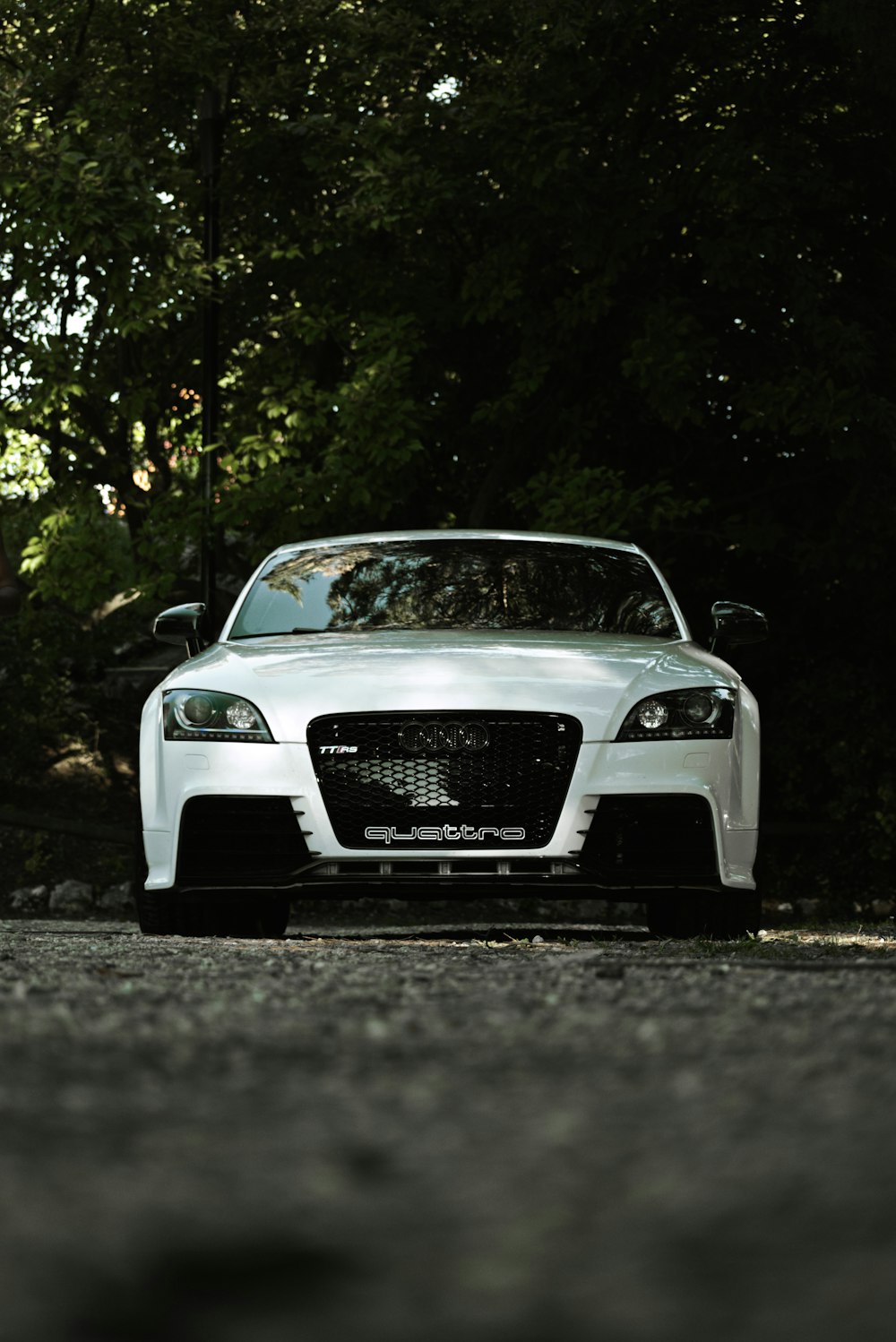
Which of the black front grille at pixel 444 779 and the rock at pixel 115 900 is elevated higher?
the black front grille at pixel 444 779

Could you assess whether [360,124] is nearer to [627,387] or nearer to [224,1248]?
[627,387]

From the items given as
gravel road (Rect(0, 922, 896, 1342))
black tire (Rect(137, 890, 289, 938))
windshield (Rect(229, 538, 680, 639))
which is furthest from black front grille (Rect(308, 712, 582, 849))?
gravel road (Rect(0, 922, 896, 1342))

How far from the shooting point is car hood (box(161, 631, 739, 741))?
6469 mm

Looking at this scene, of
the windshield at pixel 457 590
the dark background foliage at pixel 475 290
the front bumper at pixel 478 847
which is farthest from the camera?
the dark background foliage at pixel 475 290

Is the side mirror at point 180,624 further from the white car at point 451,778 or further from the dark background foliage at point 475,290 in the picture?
the dark background foliage at point 475,290

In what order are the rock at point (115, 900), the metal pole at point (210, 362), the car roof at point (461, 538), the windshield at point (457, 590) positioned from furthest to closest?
the rock at point (115, 900) → the metal pole at point (210, 362) → the car roof at point (461, 538) → the windshield at point (457, 590)

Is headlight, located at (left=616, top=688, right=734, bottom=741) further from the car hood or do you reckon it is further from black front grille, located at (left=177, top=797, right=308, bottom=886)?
black front grille, located at (left=177, top=797, right=308, bottom=886)

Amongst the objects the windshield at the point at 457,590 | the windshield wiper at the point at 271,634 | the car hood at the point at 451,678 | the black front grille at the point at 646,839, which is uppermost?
the windshield at the point at 457,590

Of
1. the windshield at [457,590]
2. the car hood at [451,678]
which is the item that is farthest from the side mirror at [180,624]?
the car hood at [451,678]

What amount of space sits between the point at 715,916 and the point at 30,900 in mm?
8434

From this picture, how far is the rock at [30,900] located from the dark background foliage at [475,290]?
2.72 metres

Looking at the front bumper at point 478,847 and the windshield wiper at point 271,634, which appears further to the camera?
the windshield wiper at point 271,634

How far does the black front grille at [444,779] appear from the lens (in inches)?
254

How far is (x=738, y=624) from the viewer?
7.75 meters
